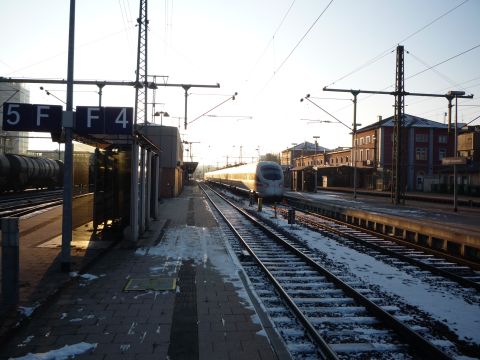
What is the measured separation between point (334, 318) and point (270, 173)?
2362 cm

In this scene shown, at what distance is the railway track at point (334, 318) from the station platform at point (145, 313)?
378 millimetres

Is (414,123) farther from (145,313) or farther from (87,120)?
(145,313)

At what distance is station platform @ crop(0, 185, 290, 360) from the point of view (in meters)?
4.73

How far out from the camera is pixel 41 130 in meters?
7.96

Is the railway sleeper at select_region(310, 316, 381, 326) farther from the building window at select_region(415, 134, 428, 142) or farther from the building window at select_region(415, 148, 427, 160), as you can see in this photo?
the building window at select_region(415, 134, 428, 142)

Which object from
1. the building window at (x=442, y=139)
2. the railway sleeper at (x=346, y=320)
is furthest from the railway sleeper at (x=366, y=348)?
the building window at (x=442, y=139)

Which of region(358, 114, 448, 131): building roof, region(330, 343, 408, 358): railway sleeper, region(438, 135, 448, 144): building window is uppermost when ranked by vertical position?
region(358, 114, 448, 131): building roof

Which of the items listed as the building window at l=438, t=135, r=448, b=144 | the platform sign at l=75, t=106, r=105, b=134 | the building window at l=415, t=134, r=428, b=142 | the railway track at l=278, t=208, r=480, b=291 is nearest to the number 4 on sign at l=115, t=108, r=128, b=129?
the platform sign at l=75, t=106, r=105, b=134

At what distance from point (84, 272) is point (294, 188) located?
140ft

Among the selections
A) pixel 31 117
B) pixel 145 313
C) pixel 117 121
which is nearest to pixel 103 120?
pixel 117 121

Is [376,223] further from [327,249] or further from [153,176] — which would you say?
[153,176]

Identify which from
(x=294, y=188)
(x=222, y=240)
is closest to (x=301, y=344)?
(x=222, y=240)

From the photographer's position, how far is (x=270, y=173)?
29.5 m

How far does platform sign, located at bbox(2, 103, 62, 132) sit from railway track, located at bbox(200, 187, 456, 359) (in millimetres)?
5022
